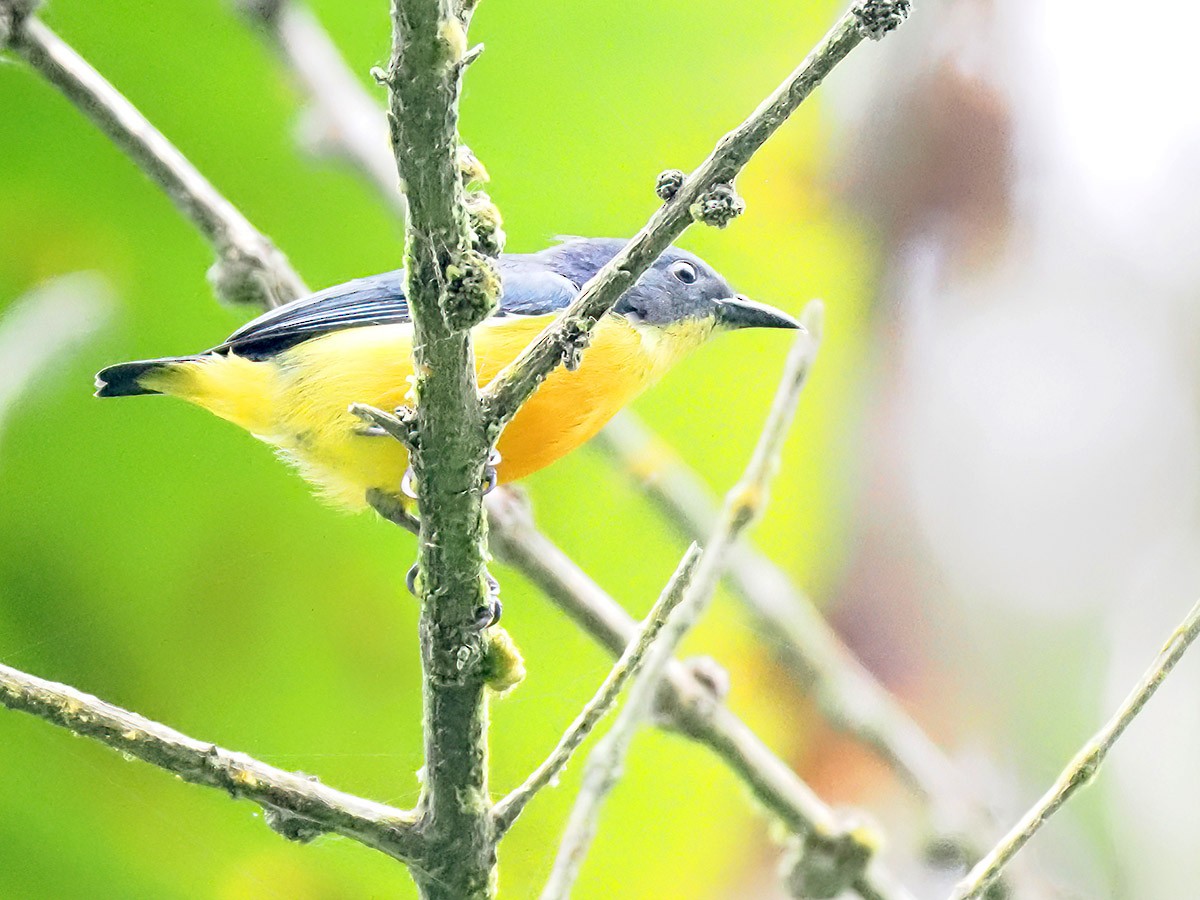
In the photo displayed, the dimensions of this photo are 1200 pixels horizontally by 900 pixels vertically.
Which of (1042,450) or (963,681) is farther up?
(1042,450)

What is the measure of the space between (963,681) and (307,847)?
0.95 metres

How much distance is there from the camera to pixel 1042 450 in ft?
5.44

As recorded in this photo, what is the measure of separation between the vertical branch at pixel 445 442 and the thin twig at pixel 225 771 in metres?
0.04

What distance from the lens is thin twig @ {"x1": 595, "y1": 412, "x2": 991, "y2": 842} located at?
5.32 ft

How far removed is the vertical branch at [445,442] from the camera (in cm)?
76

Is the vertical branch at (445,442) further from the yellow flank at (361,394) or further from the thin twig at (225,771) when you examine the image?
the yellow flank at (361,394)

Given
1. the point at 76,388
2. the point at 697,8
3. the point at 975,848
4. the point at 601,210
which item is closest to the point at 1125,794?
the point at 975,848

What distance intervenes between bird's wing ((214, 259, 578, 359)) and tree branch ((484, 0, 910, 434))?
0.48m

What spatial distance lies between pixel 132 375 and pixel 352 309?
0.27 meters

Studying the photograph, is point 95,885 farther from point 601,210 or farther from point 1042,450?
point 1042,450

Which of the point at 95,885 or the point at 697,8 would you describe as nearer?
the point at 95,885

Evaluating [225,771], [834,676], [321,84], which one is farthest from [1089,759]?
[321,84]

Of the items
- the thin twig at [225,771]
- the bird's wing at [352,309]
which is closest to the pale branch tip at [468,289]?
the thin twig at [225,771]

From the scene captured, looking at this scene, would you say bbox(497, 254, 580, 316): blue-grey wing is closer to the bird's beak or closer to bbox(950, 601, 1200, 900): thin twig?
the bird's beak
